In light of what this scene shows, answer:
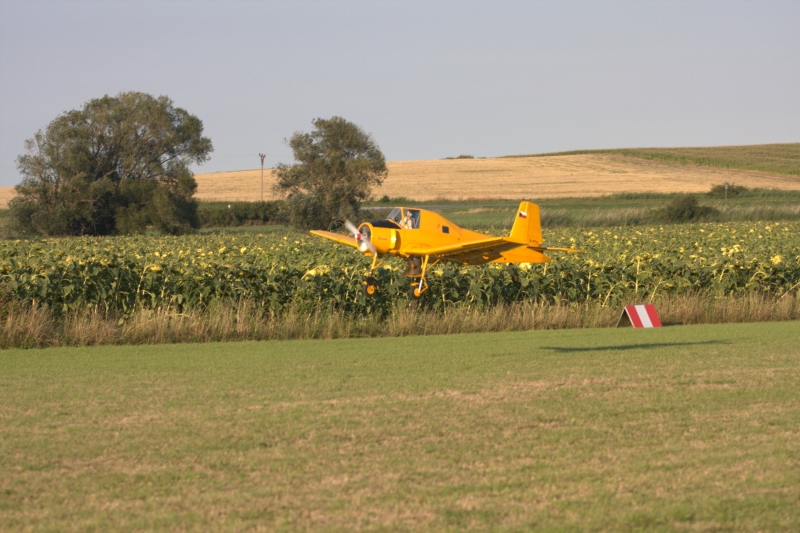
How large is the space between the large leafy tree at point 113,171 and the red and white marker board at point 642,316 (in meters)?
49.5

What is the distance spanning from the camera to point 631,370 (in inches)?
522

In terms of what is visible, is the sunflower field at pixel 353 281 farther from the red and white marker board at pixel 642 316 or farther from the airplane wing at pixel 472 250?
the airplane wing at pixel 472 250

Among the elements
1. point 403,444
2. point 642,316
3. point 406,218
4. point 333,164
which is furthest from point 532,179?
point 403,444

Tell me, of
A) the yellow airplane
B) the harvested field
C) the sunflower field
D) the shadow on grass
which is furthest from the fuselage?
the harvested field

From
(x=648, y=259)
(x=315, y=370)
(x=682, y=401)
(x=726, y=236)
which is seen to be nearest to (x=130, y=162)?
(x=726, y=236)

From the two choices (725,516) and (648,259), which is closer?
(725,516)

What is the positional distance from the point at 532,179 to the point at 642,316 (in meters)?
96.7

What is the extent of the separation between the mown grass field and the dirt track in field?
8399 centimetres

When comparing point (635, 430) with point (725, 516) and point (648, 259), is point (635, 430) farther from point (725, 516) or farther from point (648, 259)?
point (648, 259)

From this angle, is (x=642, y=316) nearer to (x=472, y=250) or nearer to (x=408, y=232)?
(x=472, y=250)

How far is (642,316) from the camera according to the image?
2027 centimetres

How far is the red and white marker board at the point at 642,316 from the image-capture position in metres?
20.1

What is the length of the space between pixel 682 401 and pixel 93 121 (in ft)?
231

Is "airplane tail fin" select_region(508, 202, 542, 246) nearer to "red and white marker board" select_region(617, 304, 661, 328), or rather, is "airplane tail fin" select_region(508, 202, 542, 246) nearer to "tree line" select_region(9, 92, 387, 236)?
"red and white marker board" select_region(617, 304, 661, 328)
